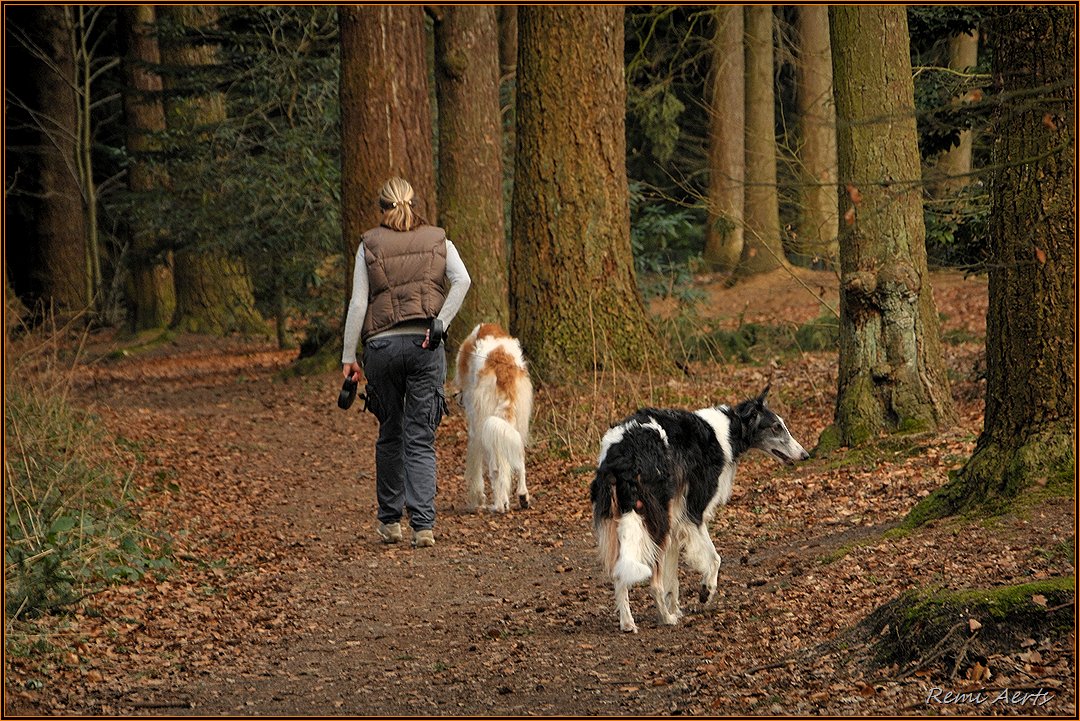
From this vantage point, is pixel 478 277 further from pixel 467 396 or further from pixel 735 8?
pixel 735 8

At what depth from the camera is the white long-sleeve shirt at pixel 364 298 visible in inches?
357

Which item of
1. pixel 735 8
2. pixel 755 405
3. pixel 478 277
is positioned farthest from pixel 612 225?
pixel 735 8

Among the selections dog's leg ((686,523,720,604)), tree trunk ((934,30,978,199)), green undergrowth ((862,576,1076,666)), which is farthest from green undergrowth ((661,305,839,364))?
green undergrowth ((862,576,1076,666))

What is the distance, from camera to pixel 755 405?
26.4ft

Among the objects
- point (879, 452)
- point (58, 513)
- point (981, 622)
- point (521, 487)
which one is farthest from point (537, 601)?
point (879, 452)

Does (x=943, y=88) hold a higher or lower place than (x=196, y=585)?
higher

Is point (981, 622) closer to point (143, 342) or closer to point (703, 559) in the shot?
point (703, 559)

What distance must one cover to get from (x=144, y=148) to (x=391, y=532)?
19059mm

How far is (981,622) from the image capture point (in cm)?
529

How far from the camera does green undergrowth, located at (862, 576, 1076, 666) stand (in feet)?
17.1

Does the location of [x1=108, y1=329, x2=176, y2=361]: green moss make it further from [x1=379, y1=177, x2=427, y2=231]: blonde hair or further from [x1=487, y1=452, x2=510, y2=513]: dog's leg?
[x1=379, y1=177, x2=427, y2=231]: blonde hair

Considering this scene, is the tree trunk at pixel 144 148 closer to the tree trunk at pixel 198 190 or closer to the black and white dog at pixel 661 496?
the tree trunk at pixel 198 190

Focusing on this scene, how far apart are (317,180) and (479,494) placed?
10.9 meters
